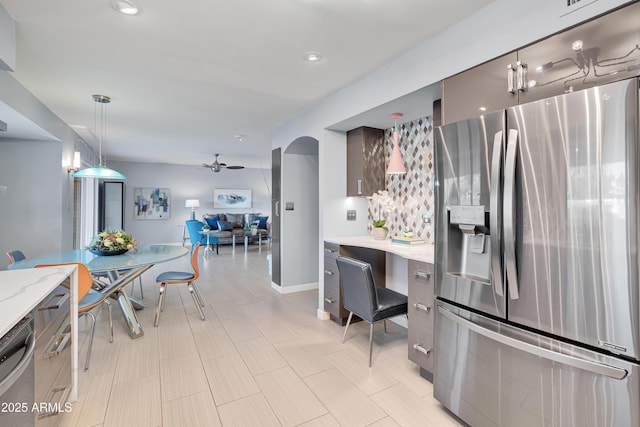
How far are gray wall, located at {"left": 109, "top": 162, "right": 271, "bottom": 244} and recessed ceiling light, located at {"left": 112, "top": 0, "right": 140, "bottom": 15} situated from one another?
7562mm

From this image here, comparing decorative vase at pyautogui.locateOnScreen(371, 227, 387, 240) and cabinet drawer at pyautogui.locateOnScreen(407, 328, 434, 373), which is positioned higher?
decorative vase at pyautogui.locateOnScreen(371, 227, 387, 240)

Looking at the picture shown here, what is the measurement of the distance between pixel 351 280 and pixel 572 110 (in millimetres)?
1792

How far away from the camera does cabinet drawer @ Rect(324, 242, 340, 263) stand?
3172 mm

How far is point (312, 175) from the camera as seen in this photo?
4.66 meters

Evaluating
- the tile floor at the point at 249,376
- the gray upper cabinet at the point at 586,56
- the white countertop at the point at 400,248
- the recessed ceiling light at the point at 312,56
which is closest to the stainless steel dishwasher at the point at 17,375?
the tile floor at the point at 249,376

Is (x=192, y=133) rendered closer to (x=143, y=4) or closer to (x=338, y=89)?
(x=338, y=89)

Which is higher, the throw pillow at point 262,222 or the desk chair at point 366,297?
the throw pillow at point 262,222

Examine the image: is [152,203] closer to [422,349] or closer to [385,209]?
[385,209]

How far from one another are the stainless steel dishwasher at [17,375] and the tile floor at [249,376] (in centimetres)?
74

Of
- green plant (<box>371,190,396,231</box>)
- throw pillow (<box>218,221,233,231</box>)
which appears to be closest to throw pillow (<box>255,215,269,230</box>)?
throw pillow (<box>218,221,233,231</box>)

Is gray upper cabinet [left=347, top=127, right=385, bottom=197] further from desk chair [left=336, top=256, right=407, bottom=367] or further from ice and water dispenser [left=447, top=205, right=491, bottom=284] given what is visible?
ice and water dispenser [left=447, top=205, right=491, bottom=284]

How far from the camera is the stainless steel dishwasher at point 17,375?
3.35 ft

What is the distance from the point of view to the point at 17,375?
111 cm

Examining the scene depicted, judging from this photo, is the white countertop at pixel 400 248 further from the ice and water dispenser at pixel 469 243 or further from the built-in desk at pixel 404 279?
the ice and water dispenser at pixel 469 243
